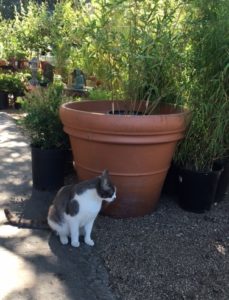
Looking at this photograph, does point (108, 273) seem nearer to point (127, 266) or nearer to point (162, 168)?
point (127, 266)

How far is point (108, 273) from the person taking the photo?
2.64 metres

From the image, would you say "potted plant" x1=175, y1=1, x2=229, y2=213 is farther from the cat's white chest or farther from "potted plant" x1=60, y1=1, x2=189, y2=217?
the cat's white chest

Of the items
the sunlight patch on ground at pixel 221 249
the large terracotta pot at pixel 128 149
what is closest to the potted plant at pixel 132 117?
the large terracotta pot at pixel 128 149

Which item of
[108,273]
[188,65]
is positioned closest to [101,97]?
[188,65]

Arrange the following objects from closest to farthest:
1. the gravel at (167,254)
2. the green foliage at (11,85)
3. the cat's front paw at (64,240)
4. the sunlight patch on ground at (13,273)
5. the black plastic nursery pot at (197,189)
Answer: the sunlight patch on ground at (13,273), the gravel at (167,254), the cat's front paw at (64,240), the black plastic nursery pot at (197,189), the green foliage at (11,85)

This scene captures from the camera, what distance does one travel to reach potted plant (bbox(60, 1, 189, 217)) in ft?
10.1

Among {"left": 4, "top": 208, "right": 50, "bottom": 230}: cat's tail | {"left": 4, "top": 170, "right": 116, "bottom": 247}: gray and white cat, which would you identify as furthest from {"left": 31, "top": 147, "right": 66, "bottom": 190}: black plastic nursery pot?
{"left": 4, "top": 170, "right": 116, "bottom": 247}: gray and white cat

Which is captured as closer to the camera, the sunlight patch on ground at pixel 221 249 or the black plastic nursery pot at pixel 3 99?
the sunlight patch on ground at pixel 221 249

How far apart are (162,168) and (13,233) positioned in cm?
121

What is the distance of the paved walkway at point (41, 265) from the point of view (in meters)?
2.40

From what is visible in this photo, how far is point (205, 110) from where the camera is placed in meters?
3.34

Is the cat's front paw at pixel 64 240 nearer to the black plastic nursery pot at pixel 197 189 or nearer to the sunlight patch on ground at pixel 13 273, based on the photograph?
the sunlight patch on ground at pixel 13 273

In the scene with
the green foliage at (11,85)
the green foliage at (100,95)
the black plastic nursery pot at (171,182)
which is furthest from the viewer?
the green foliage at (11,85)

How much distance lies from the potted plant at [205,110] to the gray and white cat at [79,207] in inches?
35.7
